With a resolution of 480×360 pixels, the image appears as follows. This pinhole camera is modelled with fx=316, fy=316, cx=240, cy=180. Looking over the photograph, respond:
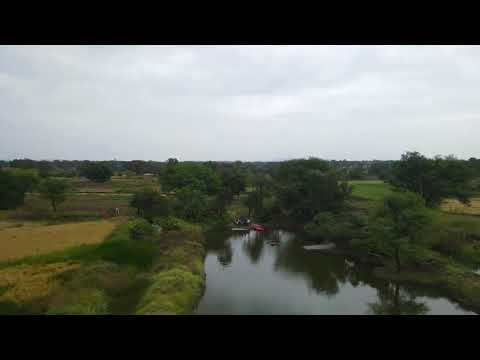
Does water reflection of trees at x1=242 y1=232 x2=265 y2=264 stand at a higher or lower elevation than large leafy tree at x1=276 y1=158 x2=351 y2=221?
lower

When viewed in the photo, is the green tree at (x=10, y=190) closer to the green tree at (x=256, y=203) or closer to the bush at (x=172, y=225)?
the bush at (x=172, y=225)

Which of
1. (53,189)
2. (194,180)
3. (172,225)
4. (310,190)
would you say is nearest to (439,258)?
(310,190)

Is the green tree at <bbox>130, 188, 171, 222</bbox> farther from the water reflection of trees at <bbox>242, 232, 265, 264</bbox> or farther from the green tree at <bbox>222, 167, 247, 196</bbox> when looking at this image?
the green tree at <bbox>222, 167, 247, 196</bbox>

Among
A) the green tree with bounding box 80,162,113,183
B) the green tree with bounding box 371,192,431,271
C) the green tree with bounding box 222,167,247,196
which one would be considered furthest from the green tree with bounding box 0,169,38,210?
the green tree with bounding box 371,192,431,271

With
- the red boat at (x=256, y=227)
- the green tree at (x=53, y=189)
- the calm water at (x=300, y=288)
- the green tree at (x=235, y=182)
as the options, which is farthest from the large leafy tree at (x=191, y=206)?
the green tree at (x=53, y=189)

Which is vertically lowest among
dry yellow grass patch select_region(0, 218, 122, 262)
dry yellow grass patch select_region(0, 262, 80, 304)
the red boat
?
the red boat
